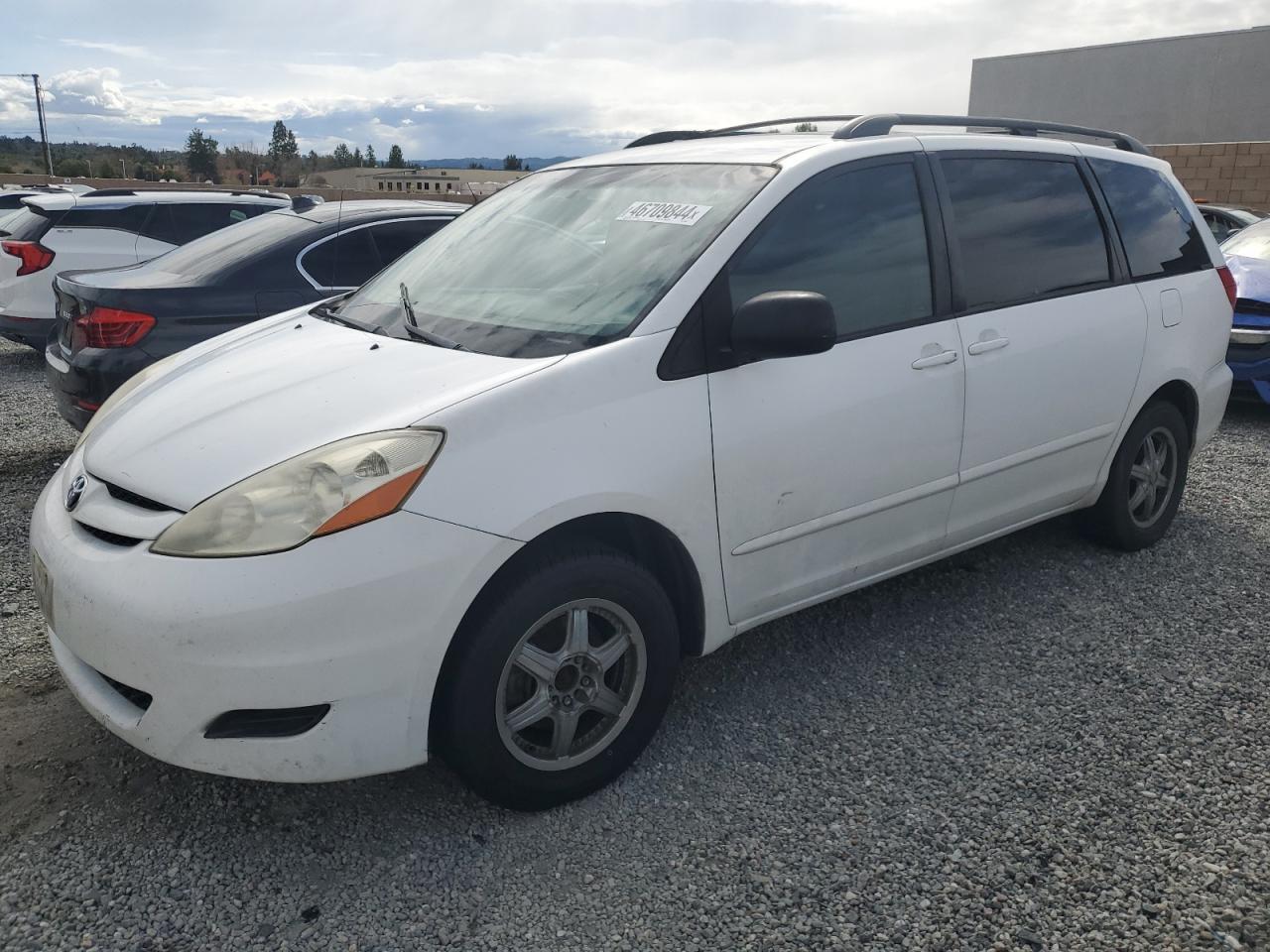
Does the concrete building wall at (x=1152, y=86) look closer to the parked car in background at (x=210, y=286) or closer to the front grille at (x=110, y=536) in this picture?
the parked car in background at (x=210, y=286)

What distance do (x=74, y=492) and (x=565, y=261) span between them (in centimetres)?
156

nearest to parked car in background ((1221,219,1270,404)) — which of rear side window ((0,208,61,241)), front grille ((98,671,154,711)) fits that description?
front grille ((98,671,154,711))

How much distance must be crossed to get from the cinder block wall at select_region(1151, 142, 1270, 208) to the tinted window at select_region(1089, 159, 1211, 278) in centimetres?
2086

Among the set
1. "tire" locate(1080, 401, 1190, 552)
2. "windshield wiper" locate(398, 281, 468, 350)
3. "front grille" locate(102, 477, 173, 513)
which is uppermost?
"windshield wiper" locate(398, 281, 468, 350)

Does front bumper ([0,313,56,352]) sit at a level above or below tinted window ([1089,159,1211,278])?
below

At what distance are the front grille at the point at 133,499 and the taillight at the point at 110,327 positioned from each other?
260 cm

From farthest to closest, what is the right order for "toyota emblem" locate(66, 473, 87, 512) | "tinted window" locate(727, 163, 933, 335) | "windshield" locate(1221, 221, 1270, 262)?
"windshield" locate(1221, 221, 1270, 262)
"tinted window" locate(727, 163, 933, 335)
"toyota emblem" locate(66, 473, 87, 512)

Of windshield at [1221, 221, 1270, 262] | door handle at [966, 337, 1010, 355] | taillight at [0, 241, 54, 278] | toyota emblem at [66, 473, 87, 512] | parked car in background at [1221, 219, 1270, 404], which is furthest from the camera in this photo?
taillight at [0, 241, 54, 278]

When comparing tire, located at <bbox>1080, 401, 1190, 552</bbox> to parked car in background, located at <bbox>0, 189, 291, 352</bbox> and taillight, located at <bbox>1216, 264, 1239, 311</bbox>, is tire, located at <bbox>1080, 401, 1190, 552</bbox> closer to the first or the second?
taillight, located at <bbox>1216, 264, 1239, 311</bbox>

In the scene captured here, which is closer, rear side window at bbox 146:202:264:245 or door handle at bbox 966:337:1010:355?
door handle at bbox 966:337:1010:355

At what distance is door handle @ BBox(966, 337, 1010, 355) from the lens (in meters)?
3.58

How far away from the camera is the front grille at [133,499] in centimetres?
254

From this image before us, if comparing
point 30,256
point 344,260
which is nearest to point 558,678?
point 344,260

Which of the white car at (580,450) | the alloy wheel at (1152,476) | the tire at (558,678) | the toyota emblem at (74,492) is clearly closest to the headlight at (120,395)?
the white car at (580,450)
